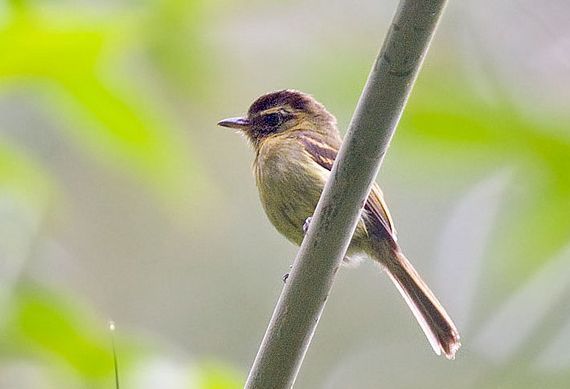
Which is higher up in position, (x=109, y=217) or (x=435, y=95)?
(x=435, y=95)

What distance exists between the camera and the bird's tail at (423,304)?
3.09 meters

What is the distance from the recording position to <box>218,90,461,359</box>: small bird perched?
312 centimetres

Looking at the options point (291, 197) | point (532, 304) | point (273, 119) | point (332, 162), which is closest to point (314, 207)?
point (291, 197)

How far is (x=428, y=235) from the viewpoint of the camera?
6.83 metres

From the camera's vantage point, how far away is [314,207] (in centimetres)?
323

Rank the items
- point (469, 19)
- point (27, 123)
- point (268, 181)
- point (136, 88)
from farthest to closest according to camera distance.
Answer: point (27, 123), point (268, 181), point (469, 19), point (136, 88)

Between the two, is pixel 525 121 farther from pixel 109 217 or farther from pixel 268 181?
pixel 109 217

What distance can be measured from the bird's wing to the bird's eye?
26 centimetres

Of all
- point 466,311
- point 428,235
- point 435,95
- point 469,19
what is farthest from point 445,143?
point 428,235

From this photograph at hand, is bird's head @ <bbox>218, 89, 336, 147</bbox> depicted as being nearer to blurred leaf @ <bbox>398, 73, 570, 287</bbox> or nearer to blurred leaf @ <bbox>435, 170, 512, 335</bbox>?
blurred leaf @ <bbox>435, 170, 512, 335</bbox>

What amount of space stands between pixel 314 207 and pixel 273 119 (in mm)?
748

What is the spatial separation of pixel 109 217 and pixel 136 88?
201 inches

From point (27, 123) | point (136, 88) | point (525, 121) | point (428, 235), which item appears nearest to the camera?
point (525, 121)

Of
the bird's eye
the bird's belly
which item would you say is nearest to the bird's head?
the bird's eye
